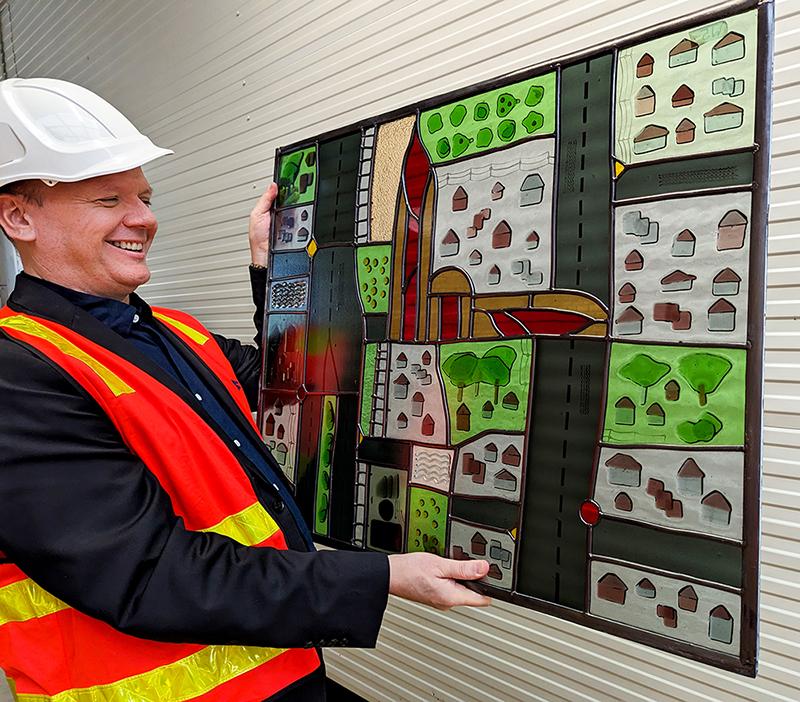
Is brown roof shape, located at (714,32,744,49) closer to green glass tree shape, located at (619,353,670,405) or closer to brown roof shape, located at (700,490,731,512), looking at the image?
green glass tree shape, located at (619,353,670,405)

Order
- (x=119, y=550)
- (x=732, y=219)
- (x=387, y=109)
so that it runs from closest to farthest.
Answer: (x=732, y=219), (x=119, y=550), (x=387, y=109)

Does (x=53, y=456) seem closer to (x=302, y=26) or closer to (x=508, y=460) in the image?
(x=508, y=460)

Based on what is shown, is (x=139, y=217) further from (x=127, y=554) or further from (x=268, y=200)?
(x=127, y=554)

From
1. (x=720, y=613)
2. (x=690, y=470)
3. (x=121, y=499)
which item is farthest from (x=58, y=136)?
(x=720, y=613)

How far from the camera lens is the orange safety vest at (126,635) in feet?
3.14

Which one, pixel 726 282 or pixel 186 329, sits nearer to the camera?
pixel 726 282

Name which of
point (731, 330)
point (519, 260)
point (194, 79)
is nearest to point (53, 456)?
point (519, 260)

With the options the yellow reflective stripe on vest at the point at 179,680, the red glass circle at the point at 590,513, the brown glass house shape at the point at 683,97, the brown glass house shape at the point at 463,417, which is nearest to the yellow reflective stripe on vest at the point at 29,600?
the yellow reflective stripe on vest at the point at 179,680

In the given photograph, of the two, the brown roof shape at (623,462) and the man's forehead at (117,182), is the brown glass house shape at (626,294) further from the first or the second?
the man's forehead at (117,182)

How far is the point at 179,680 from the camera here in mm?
979

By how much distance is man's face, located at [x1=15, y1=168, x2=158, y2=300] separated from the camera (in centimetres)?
106

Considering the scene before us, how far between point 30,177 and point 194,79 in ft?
Answer: 5.20

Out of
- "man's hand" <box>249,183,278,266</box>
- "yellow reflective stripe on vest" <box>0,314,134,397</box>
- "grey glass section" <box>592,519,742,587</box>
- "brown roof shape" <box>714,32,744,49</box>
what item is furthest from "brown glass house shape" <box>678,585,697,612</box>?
"man's hand" <box>249,183,278,266</box>

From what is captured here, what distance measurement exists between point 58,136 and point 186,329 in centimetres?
44
